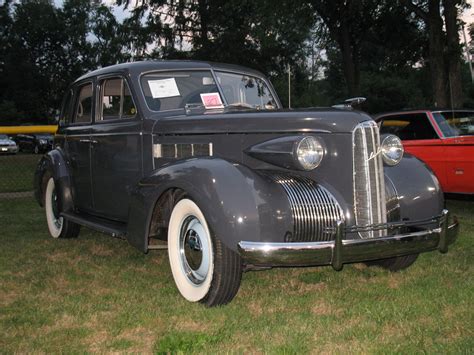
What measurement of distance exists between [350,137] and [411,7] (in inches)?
457

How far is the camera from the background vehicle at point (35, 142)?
96.0 ft

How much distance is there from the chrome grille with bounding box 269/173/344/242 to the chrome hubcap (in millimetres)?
642

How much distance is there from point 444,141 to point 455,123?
1.01ft

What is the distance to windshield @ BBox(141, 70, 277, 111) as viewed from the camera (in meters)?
4.56

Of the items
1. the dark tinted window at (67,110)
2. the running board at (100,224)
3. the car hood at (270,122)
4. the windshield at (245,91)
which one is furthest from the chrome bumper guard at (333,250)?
the dark tinted window at (67,110)

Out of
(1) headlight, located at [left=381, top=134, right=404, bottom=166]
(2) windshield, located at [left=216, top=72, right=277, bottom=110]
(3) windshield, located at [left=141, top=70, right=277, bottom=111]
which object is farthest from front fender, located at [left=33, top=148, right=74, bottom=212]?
(1) headlight, located at [left=381, top=134, right=404, bottom=166]

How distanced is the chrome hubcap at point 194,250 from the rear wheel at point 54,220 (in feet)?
8.22

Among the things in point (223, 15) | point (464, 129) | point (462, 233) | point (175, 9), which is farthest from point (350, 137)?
point (175, 9)

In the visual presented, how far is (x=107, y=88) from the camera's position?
16.6ft

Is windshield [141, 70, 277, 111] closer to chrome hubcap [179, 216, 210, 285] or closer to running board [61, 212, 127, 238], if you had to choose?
running board [61, 212, 127, 238]

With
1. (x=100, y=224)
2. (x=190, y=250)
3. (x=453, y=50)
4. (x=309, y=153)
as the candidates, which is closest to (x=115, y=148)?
(x=100, y=224)

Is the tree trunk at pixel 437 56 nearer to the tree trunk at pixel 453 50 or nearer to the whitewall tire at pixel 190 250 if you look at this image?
the tree trunk at pixel 453 50

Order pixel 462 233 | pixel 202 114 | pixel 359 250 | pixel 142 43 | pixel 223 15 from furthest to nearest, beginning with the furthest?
pixel 142 43 < pixel 223 15 < pixel 462 233 < pixel 202 114 < pixel 359 250

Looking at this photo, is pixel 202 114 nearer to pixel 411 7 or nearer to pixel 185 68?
pixel 185 68
